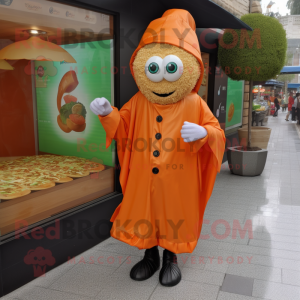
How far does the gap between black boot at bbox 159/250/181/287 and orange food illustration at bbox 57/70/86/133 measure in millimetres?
1949

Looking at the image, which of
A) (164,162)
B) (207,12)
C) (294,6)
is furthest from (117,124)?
(294,6)

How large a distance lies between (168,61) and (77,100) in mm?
1882

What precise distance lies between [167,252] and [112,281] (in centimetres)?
56

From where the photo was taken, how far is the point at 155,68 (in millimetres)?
2553

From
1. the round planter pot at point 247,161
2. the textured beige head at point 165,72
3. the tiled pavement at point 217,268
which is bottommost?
the tiled pavement at point 217,268

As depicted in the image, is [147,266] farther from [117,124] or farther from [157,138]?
[117,124]

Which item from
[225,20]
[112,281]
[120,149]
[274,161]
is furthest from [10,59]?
[274,161]

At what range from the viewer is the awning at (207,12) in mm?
3842

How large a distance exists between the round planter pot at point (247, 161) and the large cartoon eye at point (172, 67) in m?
4.39

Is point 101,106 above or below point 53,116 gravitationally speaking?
above

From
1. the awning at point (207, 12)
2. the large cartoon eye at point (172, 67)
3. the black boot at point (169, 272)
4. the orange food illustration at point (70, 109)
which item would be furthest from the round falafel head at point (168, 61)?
the orange food illustration at point (70, 109)

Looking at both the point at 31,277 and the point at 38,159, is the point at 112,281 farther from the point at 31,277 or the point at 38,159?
the point at 38,159

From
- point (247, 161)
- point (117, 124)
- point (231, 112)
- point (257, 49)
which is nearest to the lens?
point (117, 124)

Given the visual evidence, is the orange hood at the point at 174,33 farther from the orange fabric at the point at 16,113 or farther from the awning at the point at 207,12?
the orange fabric at the point at 16,113
